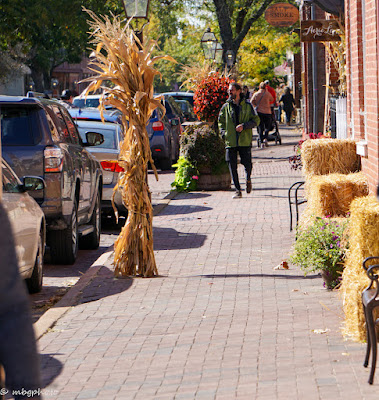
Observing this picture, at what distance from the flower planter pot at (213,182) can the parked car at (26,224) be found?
9.11 metres

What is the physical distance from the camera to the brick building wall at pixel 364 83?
8.96m

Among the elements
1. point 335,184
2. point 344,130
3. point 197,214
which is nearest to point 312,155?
point 335,184

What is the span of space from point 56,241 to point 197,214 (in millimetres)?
4291

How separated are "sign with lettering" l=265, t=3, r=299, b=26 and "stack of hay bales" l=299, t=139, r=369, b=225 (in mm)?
10558

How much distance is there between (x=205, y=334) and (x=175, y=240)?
521 cm

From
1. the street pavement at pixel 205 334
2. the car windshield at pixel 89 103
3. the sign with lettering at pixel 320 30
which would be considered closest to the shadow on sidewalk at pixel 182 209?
the sign with lettering at pixel 320 30

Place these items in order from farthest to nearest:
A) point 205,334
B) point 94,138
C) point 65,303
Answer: point 94,138 < point 65,303 < point 205,334

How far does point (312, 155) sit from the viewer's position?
1059 centimetres

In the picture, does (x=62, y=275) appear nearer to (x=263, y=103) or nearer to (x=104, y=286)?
(x=104, y=286)

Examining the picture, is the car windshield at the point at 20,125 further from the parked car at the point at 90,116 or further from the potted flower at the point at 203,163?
the potted flower at the point at 203,163

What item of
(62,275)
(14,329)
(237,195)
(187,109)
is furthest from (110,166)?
(187,109)

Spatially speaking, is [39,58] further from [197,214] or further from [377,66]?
[377,66]

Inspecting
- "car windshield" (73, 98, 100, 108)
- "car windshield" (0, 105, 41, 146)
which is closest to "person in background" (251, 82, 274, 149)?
"car windshield" (73, 98, 100, 108)

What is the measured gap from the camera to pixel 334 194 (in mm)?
9156
